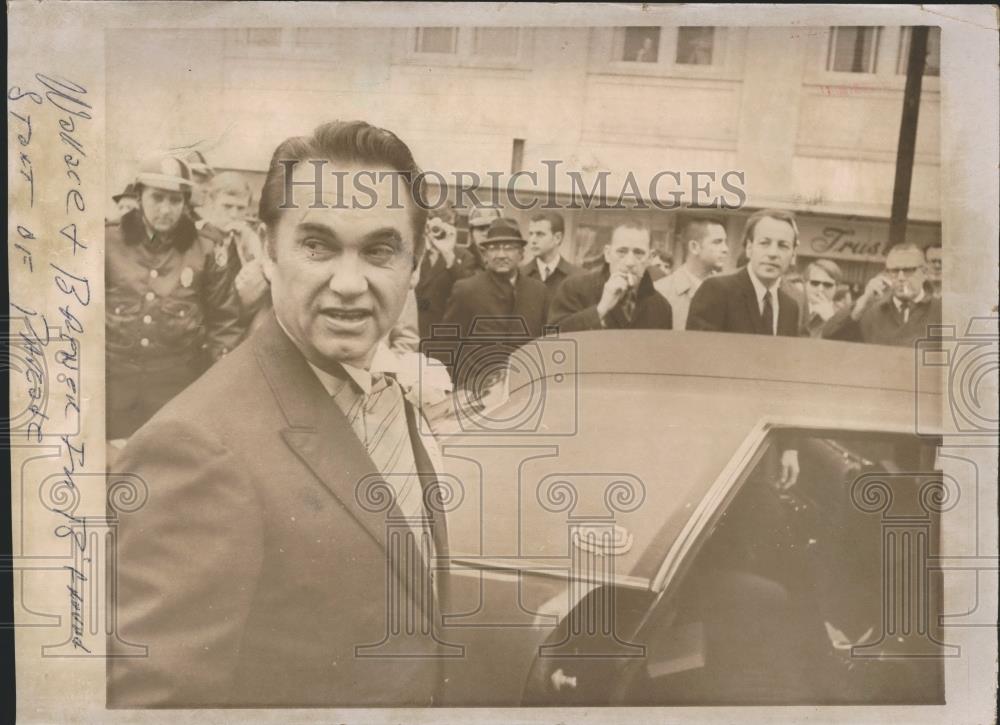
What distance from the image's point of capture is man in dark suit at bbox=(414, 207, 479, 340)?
2.64 meters

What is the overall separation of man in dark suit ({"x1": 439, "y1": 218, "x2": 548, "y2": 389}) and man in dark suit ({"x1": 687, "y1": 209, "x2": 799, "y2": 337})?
0.50 m

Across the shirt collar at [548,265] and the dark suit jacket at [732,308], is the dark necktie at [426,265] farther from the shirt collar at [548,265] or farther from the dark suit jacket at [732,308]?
the dark suit jacket at [732,308]

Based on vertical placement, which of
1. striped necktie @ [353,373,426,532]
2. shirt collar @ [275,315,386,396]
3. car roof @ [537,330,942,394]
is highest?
car roof @ [537,330,942,394]

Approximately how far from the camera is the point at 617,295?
8.77ft

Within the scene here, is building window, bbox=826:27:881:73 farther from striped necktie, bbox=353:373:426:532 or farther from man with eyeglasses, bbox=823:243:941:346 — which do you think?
striped necktie, bbox=353:373:426:532

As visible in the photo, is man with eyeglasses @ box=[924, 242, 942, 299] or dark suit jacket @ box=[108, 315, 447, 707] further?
man with eyeglasses @ box=[924, 242, 942, 299]

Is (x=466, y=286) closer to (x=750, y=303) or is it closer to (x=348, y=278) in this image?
(x=348, y=278)

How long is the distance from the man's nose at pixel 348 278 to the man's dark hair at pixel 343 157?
167 mm

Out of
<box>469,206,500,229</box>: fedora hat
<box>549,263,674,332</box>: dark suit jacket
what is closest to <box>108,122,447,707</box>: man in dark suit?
<box>469,206,500,229</box>: fedora hat

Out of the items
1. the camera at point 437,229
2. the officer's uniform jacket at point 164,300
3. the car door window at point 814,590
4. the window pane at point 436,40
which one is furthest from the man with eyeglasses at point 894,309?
the officer's uniform jacket at point 164,300

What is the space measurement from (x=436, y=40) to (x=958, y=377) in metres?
1.81

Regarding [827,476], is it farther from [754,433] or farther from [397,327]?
[397,327]

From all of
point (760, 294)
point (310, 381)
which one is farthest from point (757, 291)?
point (310, 381)

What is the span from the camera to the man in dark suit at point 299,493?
2598mm
